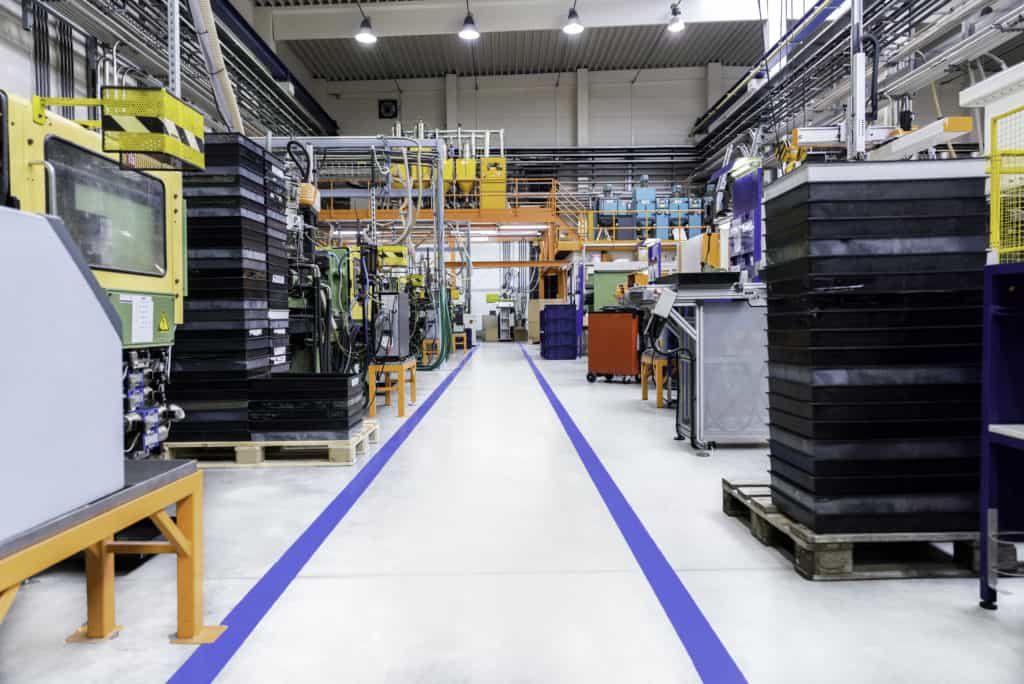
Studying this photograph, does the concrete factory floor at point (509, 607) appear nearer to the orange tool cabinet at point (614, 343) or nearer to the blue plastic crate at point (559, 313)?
the orange tool cabinet at point (614, 343)

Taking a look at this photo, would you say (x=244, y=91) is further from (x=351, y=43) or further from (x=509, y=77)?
(x=509, y=77)

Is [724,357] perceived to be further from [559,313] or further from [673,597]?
[559,313]

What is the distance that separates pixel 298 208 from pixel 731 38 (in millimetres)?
16395

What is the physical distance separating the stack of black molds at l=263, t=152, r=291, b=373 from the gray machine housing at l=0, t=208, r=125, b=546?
319 cm

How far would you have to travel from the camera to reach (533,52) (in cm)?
1825

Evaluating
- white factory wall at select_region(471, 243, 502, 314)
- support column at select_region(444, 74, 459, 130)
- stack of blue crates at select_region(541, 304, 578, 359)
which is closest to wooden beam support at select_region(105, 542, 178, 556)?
stack of blue crates at select_region(541, 304, 578, 359)

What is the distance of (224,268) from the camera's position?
4.12 meters

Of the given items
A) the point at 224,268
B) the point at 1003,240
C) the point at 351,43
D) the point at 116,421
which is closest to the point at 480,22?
the point at 351,43

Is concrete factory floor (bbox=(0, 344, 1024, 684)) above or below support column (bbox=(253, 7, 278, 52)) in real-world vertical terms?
below

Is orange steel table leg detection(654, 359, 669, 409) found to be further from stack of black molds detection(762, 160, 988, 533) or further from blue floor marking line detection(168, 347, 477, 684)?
stack of black molds detection(762, 160, 988, 533)

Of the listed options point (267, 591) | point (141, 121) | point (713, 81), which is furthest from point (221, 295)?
point (713, 81)

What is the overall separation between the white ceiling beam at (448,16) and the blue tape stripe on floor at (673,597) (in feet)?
43.8

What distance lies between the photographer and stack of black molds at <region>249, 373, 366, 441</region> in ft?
14.1

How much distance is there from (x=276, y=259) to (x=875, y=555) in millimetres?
4126
